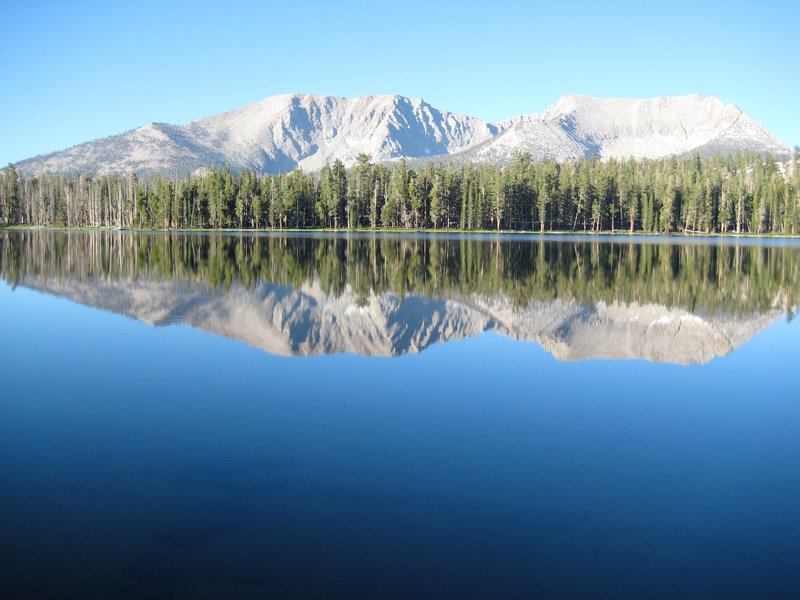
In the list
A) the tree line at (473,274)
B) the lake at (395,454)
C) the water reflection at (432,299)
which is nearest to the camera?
the lake at (395,454)

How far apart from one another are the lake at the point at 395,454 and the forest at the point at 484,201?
343 feet

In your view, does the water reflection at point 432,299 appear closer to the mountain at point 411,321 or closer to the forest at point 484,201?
the mountain at point 411,321

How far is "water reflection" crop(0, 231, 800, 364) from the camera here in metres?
20.1

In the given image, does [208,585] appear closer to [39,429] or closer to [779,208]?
[39,429]

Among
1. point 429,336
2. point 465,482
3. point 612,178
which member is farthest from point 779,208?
point 465,482

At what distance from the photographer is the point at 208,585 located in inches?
259

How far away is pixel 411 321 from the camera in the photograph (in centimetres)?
2289

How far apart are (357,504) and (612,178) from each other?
13278 cm

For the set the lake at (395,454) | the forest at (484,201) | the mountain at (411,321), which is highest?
the forest at (484,201)

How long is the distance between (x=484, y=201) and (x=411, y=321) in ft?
354

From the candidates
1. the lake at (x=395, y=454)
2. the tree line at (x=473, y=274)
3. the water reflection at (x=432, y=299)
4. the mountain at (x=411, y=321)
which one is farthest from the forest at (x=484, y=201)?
the lake at (x=395, y=454)

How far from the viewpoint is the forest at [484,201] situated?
126m

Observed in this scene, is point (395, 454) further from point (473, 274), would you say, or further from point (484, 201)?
point (484, 201)

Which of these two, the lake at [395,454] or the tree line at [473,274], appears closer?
the lake at [395,454]
